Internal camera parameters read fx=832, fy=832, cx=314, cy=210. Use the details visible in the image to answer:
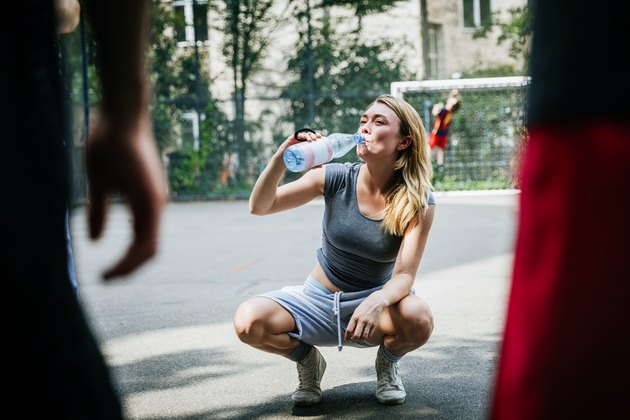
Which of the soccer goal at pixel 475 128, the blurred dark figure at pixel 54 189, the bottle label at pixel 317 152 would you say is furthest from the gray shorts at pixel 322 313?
the soccer goal at pixel 475 128

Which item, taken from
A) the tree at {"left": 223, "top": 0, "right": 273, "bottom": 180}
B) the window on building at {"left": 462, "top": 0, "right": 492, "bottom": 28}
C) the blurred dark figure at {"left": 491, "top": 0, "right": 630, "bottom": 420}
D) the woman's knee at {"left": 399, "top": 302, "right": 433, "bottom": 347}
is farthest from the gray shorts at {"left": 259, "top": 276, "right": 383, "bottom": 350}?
the window on building at {"left": 462, "top": 0, "right": 492, "bottom": 28}

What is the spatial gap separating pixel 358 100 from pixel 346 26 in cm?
175

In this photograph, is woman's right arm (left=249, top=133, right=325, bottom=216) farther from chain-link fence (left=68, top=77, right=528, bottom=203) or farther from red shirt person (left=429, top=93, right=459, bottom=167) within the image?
chain-link fence (left=68, top=77, right=528, bottom=203)

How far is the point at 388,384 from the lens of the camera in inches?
144

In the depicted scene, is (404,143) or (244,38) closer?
(404,143)

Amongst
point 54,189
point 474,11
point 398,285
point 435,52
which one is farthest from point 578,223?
point 474,11

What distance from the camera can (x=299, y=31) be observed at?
1828 cm

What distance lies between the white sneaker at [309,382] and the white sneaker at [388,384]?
0.87 ft

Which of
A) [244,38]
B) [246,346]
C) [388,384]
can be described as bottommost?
[246,346]

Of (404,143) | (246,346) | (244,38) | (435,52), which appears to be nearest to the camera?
(404,143)

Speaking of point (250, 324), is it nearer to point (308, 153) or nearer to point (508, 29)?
point (308, 153)

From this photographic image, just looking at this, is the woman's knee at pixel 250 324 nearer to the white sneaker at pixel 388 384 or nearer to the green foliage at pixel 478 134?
the white sneaker at pixel 388 384

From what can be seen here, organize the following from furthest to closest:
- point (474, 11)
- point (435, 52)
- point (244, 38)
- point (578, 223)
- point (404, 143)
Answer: point (474, 11), point (435, 52), point (244, 38), point (404, 143), point (578, 223)

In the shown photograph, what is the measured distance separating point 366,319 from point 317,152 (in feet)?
2.55
